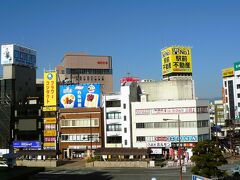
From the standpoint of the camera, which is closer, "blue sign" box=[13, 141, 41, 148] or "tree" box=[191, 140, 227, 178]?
"tree" box=[191, 140, 227, 178]

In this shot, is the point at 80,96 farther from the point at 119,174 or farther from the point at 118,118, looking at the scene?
the point at 119,174

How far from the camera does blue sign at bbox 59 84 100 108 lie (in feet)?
319

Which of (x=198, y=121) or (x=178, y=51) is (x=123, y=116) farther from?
(x=178, y=51)

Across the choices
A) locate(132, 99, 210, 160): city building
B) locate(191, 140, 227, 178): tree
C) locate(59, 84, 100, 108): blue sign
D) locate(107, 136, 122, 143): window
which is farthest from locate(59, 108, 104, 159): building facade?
locate(191, 140, 227, 178): tree

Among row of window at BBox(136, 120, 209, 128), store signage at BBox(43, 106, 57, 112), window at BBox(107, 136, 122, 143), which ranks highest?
store signage at BBox(43, 106, 57, 112)

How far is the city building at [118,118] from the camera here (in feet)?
301

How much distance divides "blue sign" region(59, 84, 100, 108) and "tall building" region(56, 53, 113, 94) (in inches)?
2892

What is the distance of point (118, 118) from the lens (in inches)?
3669

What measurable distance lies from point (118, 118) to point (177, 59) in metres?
24.1

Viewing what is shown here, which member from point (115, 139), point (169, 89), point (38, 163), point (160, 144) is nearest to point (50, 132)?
point (38, 163)

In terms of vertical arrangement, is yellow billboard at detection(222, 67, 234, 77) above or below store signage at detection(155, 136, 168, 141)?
above

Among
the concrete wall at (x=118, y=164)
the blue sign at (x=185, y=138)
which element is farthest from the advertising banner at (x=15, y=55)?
the blue sign at (x=185, y=138)

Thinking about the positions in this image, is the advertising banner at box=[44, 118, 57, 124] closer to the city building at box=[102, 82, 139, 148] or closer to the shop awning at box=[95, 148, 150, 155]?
the city building at box=[102, 82, 139, 148]

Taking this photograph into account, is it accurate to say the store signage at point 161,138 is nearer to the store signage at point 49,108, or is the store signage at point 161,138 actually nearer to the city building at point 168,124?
the city building at point 168,124
